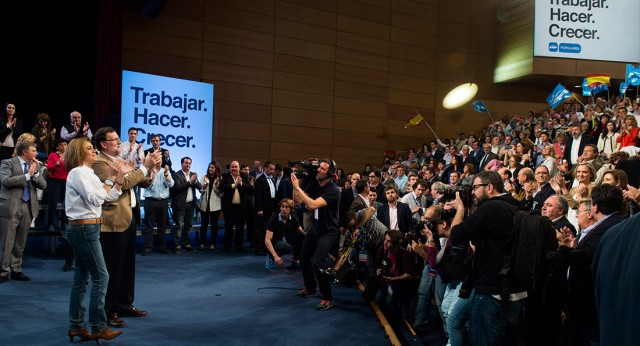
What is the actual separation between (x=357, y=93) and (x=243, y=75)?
3.66 meters

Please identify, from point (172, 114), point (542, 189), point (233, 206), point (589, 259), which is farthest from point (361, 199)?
point (172, 114)

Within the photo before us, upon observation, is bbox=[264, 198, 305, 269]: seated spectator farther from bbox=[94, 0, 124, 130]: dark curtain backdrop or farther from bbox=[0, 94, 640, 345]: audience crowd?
bbox=[94, 0, 124, 130]: dark curtain backdrop

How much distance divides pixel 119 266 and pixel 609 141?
309 inches

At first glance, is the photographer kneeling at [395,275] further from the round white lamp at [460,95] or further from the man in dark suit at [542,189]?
the round white lamp at [460,95]

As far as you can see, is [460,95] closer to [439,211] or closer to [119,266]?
[439,211]

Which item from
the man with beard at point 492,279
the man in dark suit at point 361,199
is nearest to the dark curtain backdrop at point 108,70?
the man in dark suit at point 361,199

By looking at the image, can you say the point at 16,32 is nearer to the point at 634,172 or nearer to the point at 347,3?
the point at 347,3

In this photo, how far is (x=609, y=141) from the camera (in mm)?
8539

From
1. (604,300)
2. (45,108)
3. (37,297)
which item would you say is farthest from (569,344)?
(45,108)

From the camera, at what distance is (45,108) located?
10.3m

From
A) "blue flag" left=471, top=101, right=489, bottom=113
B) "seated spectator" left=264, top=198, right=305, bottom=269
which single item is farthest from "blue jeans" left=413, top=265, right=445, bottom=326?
"blue flag" left=471, top=101, right=489, bottom=113

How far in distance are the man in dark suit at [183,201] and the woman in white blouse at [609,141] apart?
6.89 metres

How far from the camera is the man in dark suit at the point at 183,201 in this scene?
865 cm

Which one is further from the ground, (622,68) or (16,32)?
(622,68)
